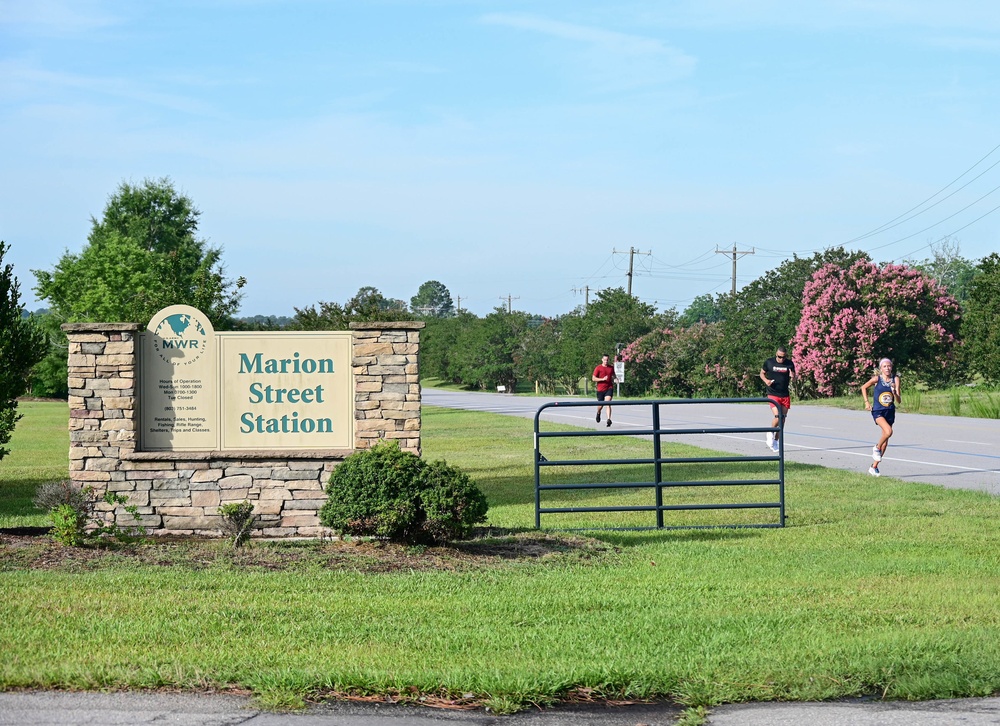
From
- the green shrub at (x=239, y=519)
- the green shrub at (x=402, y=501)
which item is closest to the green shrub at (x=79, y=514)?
the green shrub at (x=239, y=519)

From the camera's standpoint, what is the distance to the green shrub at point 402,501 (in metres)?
9.46

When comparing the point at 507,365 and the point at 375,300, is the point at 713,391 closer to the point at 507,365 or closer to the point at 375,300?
the point at 375,300

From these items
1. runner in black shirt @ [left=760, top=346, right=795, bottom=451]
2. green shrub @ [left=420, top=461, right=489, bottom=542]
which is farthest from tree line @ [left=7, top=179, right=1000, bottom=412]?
green shrub @ [left=420, top=461, right=489, bottom=542]

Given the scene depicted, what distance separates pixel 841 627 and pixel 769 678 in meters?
1.37

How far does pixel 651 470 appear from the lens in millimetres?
19391

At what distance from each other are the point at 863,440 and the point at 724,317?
33878mm

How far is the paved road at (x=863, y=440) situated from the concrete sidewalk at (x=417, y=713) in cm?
930

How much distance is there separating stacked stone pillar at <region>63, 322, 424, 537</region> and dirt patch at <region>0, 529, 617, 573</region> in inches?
26.6

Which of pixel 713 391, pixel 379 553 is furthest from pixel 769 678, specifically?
pixel 713 391

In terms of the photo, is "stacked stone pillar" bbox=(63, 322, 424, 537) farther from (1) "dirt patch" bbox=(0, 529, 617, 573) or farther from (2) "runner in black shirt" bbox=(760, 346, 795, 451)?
(2) "runner in black shirt" bbox=(760, 346, 795, 451)

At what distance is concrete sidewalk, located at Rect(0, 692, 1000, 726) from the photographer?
17.5ft

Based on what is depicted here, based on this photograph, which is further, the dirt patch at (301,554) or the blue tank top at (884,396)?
the blue tank top at (884,396)

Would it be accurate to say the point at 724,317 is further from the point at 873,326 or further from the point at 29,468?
the point at 29,468

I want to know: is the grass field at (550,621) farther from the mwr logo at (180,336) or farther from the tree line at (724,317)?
the tree line at (724,317)
